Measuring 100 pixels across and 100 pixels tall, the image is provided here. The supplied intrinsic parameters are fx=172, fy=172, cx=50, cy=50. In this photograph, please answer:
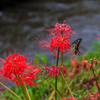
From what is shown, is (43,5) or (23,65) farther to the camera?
(43,5)

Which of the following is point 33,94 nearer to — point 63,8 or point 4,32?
point 4,32

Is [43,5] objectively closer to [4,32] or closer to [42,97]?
[4,32]

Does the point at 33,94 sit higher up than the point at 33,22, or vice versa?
the point at 33,22

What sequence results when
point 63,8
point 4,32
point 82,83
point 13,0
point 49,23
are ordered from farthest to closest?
point 13,0 < point 63,8 < point 49,23 < point 4,32 < point 82,83

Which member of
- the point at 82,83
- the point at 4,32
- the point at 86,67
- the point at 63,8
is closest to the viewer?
the point at 86,67

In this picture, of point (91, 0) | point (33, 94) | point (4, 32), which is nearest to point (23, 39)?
point (4, 32)

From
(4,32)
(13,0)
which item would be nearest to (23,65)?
(4,32)

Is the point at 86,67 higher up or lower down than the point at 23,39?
lower down

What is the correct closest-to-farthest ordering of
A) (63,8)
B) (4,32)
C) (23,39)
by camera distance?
(23,39)
(4,32)
(63,8)

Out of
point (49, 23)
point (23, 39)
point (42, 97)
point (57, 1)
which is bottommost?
point (42, 97)
